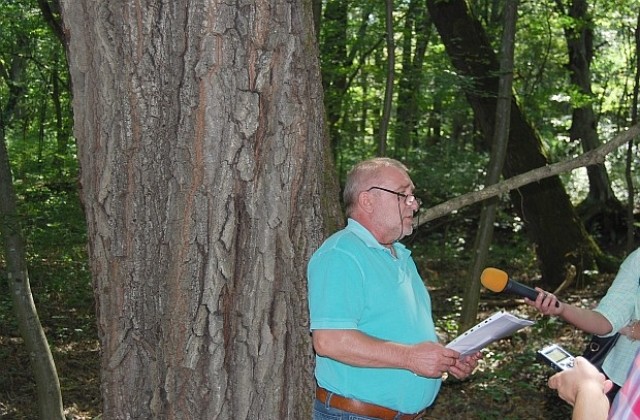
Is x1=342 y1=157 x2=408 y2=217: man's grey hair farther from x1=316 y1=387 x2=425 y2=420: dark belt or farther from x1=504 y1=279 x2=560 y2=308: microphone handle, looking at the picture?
x1=316 y1=387 x2=425 y2=420: dark belt

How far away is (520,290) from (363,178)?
0.79 metres

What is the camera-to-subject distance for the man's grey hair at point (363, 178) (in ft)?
10.8

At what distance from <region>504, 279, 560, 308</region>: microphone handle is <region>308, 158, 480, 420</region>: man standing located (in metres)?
0.34

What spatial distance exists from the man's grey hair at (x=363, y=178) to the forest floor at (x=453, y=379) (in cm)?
417

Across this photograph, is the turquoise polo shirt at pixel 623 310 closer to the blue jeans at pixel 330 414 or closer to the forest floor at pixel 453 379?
the blue jeans at pixel 330 414

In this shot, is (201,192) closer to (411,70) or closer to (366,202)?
(366,202)

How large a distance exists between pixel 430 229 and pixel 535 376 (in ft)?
21.0

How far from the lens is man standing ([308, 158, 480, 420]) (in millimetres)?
2955

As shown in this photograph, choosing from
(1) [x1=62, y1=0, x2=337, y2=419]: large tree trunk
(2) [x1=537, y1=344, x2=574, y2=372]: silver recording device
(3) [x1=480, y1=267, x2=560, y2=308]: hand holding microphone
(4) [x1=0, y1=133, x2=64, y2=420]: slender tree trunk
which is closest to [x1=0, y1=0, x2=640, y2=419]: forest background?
(4) [x1=0, y1=133, x2=64, y2=420]: slender tree trunk

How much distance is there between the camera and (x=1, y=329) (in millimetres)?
9547

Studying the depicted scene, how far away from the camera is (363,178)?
A: 131 inches

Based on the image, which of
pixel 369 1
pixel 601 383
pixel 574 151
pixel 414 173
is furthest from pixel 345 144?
pixel 601 383

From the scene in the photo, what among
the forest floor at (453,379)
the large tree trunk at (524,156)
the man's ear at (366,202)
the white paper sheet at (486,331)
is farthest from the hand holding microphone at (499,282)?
the large tree trunk at (524,156)

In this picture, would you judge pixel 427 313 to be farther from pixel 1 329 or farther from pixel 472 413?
pixel 1 329
